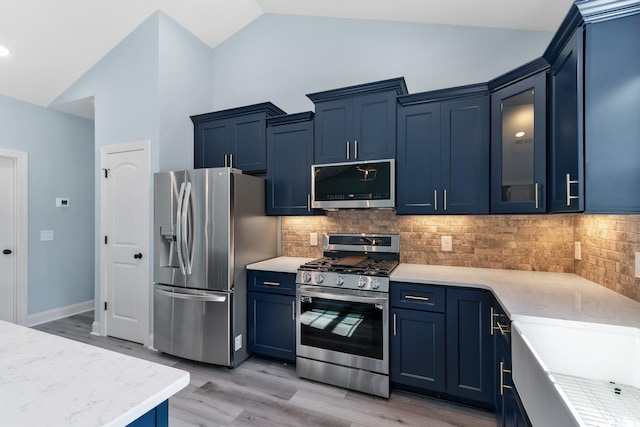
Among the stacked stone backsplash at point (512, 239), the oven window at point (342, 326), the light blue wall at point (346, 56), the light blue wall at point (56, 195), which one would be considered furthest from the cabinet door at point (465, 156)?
the light blue wall at point (56, 195)

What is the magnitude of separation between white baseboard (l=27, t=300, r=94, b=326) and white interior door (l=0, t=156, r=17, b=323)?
0.18 meters

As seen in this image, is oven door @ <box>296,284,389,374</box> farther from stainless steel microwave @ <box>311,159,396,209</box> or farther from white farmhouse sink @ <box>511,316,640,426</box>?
white farmhouse sink @ <box>511,316,640,426</box>

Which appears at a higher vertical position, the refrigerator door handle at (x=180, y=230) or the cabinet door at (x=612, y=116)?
the cabinet door at (x=612, y=116)

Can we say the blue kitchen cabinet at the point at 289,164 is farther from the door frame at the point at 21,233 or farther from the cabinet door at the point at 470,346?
the door frame at the point at 21,233

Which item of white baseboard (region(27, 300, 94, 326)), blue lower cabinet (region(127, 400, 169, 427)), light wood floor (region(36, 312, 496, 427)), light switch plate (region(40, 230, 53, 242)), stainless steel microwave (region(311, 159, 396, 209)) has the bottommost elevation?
light wood floor (region(36, 312, 496, 427))

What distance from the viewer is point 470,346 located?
83.4 inches

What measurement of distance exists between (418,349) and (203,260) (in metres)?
1.95

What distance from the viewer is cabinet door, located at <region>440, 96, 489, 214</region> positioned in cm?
236

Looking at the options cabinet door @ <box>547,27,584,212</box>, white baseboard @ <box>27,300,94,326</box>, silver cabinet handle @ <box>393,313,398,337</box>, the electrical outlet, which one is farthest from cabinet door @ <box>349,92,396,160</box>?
white baseboard @ <box>27,300,94,326</box>

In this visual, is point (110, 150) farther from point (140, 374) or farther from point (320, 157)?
point (140, 374)

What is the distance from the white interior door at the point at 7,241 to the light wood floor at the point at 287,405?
2788 millimetres

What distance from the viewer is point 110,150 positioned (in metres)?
3.43

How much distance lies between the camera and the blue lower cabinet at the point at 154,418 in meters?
0.74

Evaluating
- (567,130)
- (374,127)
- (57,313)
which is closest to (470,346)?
(567,130)
